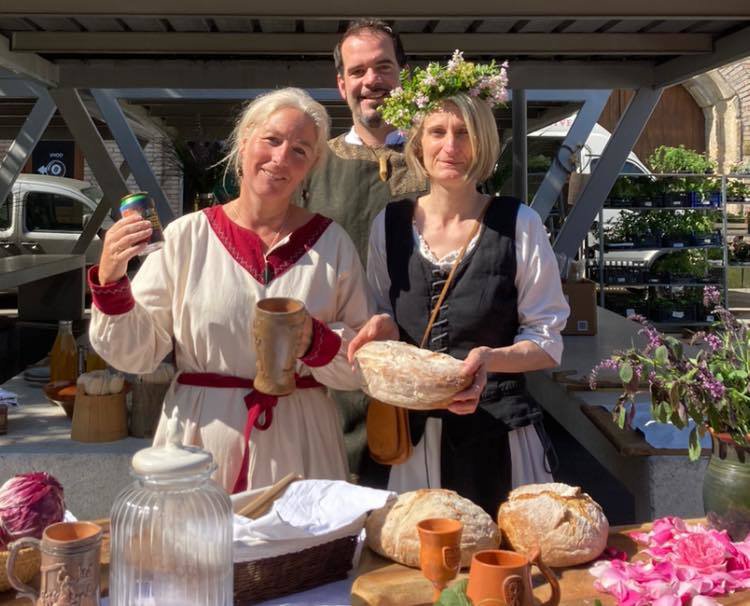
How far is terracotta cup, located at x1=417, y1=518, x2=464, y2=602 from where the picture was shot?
133cm

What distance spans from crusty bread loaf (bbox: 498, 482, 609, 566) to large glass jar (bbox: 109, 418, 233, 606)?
1.79 feet

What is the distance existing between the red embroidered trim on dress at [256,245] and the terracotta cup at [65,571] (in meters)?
0.78

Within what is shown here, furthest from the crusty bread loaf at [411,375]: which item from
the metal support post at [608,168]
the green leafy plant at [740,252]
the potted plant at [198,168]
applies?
the green leafy plant at [740,252]

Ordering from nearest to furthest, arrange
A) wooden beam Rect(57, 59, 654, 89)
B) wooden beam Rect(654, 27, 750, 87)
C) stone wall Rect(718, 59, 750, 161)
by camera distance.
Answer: wooden beam Rect(654, 27, 750, 87), wooden beam Rect(57, 59, 654, 89), stone wall Rect(718, 59, 750, 161)

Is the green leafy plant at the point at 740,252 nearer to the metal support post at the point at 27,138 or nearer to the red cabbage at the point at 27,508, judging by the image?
the metal support post at the point at 27,138

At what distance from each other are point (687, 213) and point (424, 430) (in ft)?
30.6

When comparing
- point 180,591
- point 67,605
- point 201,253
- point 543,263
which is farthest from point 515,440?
point 67,605

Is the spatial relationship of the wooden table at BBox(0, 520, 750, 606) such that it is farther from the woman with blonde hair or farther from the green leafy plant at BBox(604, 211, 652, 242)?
the green leafy plant at BBox(604, 211, 652, 242)

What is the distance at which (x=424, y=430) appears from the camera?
2102 millimetres

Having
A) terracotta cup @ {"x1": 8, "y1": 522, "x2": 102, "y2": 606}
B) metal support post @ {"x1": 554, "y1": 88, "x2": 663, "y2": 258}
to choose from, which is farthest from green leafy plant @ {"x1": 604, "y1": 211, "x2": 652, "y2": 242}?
terracotta cup @ {"x1": 8, "y1": 522, "x2": 102, "y2": 606}

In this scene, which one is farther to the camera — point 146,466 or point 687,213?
point 687,213

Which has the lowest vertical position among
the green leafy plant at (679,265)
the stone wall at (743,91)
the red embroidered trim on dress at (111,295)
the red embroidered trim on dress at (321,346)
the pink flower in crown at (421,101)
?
the red embroidered trim on dress at (321,346)

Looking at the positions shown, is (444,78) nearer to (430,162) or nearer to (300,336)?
(430,162)

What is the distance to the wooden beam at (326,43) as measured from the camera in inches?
168
